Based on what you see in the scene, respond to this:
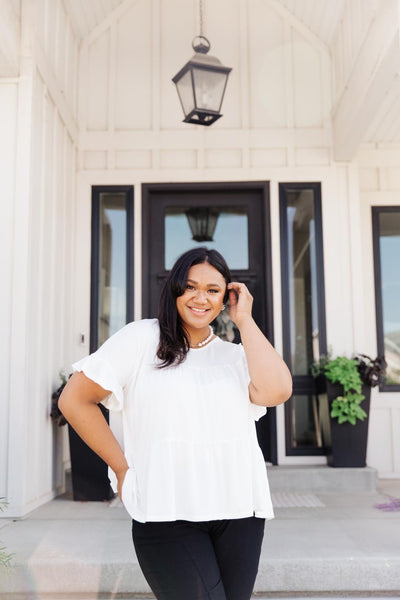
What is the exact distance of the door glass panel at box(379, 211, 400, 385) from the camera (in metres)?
6.13

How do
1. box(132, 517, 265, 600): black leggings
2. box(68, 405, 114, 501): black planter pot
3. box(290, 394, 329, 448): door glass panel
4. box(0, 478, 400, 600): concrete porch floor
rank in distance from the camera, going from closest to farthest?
1. box(132, 517, 265, 600): black leggings
2. box(0, 478, 400, 600): concrete porch floor
3. box(68, 405, 114, 501): black planter pot
4. box(290, 394, 329, 448): door glass panel

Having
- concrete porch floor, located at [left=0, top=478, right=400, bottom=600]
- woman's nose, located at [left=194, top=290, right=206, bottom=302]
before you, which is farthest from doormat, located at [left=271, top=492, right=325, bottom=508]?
woman's nose, located at [left=194, top=290, right=206, bottom=302]

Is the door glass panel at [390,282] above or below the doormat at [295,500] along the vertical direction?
above

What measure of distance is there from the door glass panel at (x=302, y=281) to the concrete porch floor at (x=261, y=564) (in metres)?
2.16

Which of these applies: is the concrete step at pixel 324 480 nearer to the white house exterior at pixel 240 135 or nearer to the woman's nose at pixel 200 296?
the white house exterior at pixel 240 135

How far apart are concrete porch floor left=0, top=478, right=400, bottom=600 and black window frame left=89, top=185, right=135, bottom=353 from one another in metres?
2.28

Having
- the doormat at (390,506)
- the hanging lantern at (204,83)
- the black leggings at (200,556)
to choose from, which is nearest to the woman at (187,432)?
the black leggings at (200,556)

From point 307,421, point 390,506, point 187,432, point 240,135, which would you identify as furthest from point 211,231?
point 187,432

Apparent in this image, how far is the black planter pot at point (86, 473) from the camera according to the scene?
465 cm

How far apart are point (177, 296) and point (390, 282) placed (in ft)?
16.4

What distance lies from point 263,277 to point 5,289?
2532 millimetres

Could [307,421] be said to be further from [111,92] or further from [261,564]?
[111,92]

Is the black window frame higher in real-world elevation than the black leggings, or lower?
higher

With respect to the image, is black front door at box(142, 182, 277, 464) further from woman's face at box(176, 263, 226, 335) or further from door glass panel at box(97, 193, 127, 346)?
woman's face at box(176, 263, 226, 335)
